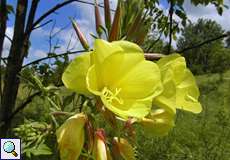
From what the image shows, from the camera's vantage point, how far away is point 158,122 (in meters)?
1.10

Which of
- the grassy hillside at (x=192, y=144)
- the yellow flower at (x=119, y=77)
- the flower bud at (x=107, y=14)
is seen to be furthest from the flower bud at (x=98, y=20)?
the grassy hillside at (x=192, y=144)

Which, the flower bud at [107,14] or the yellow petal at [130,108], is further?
the flower bud at [107,14]

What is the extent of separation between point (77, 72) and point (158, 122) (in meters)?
0.22

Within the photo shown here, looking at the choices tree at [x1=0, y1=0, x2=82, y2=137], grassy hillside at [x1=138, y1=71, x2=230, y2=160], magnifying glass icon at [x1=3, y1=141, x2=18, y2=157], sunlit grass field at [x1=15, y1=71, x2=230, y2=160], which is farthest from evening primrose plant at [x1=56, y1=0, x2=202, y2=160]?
grassy hillside at [x1=138, y1=71, x2=230, y2=160]

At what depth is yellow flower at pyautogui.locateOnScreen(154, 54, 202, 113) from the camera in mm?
1046

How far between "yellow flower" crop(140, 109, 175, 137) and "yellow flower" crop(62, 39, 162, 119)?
0.06 metres

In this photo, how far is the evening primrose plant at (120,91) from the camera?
1.00m

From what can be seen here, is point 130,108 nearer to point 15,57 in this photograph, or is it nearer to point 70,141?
point 70,141

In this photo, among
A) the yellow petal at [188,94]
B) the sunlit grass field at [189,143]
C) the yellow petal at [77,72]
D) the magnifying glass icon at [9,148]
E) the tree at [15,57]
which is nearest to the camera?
the yellow petal at [77,72]

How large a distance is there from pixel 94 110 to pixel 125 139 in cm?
10

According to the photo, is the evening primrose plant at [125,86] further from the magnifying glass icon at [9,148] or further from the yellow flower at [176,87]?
the magnifying glass icon at [9,148]

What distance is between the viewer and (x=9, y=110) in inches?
136

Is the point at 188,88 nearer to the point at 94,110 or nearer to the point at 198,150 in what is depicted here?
the point at 94,110

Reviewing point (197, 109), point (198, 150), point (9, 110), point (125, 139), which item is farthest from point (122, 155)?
point (198, 150)
